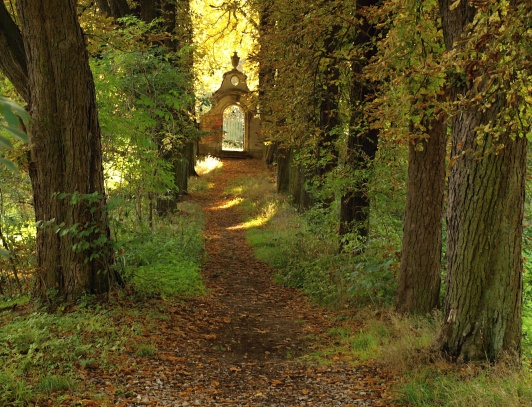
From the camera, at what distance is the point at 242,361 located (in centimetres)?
649

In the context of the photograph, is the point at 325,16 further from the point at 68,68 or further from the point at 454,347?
the point at 454,347

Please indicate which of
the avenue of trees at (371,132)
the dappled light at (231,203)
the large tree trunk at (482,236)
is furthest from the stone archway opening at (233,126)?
the large tree trunk at (482,236)

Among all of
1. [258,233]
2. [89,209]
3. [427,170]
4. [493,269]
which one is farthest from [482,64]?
[258,233]

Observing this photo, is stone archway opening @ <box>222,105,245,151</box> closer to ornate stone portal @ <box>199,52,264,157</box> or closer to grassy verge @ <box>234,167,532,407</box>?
ornate stone portal @ <box>199,52,264,157</box>

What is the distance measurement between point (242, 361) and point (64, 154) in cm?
370

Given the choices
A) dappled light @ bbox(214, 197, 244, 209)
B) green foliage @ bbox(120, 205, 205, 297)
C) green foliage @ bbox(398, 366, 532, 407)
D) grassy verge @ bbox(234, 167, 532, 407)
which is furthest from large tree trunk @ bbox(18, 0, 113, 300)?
dappled light @ bbox(214, 197, 244, 209)

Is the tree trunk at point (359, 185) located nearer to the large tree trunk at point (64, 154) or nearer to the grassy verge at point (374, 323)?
the grassy verge at point (374, 323)

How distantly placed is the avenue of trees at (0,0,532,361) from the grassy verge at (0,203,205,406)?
512mm

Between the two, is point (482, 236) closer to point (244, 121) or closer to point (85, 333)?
point (85, 333)

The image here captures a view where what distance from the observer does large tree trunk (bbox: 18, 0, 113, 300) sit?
691 cm

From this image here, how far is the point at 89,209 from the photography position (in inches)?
283

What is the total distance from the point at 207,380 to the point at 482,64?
164 inches

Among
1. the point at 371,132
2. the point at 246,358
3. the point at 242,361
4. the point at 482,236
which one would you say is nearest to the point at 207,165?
the point at 371,132

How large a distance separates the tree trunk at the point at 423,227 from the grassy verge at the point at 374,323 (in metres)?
0.43
